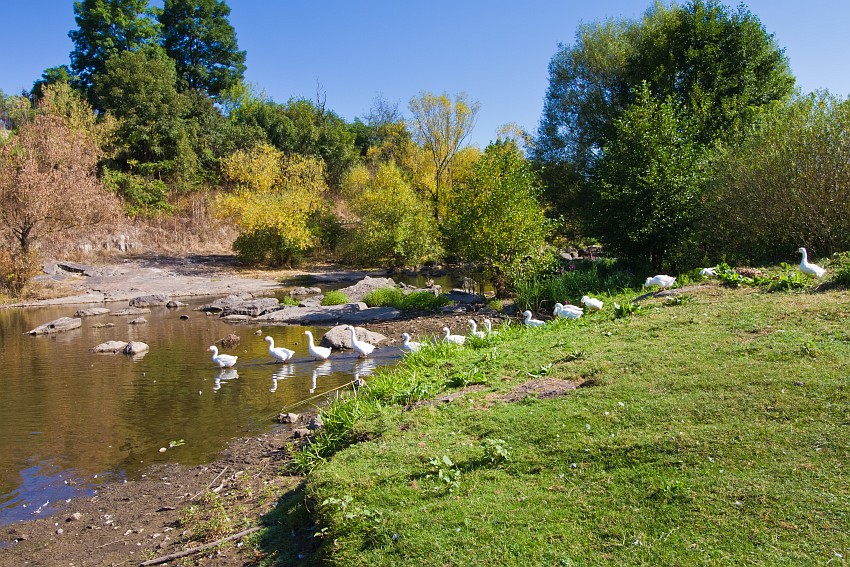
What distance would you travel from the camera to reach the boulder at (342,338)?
17375mm

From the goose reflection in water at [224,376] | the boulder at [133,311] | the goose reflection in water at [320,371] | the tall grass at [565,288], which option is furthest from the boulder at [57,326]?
the tall grass at [565,288]

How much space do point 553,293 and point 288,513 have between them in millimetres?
13060

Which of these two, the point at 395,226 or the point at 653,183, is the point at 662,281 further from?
the point at 395,226

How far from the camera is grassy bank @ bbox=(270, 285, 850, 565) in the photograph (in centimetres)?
440

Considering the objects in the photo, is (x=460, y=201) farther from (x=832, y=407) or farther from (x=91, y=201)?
(x=91, y=201)

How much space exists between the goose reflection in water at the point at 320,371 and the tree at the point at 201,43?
52576mm

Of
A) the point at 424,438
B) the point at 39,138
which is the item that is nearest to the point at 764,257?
the point at 424,438

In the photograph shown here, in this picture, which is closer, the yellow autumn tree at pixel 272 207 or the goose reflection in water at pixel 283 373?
the goose reflection in water at pixel 283 373

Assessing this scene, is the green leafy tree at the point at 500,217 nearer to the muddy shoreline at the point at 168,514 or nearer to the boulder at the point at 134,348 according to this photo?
the boulder at the point at 134,348

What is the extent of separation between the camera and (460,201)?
21.5 m

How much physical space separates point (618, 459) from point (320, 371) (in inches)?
411

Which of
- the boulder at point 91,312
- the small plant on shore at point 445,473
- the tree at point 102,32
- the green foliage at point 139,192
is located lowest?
the boulder at point 91,312

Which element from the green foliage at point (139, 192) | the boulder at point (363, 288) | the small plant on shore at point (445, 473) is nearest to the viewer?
the small plant on shore at point (445, 473)

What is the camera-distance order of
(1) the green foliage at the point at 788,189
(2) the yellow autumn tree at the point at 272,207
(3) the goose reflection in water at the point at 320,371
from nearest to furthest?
(3) the goose reflection in water at the point at 320,371, (1) the green foliage at the point at 788,189, (2) the yellow autumn tree at the point at 272,207
